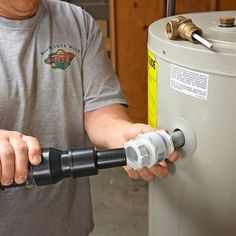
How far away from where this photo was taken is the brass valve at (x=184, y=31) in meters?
0.56

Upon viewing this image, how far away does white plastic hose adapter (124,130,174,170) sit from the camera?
0.52m

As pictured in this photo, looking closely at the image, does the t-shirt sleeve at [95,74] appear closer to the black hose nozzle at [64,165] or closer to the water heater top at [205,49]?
the water heater top at [205,49]

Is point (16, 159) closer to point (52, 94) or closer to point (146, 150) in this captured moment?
point (146, 150)

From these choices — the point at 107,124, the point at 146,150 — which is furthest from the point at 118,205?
the point at 146,150

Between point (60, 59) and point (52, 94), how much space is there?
0.25 ft

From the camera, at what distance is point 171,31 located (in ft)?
1.93

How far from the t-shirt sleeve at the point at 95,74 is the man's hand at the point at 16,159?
324 mm

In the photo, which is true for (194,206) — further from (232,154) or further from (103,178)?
(103,178)

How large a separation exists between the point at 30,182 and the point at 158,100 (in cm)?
29

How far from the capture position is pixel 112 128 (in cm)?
76

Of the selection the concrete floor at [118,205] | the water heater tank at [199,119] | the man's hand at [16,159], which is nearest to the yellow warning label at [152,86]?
the water heater tank at [199,119]

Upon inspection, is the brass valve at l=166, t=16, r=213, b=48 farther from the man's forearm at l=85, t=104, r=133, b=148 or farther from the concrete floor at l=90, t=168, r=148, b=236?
the concrete floor at l=90, t=168, r=148, b=236

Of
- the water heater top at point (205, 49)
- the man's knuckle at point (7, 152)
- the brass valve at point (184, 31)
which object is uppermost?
the brass valve at point (184, 31)

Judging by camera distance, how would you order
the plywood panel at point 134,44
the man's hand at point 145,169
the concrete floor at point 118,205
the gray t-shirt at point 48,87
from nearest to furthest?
the man's hand at point 145,169 → the gray t-shirt at point 48,87 → the concrete floor at point 118,205 → the plywood panel at point 134,44
